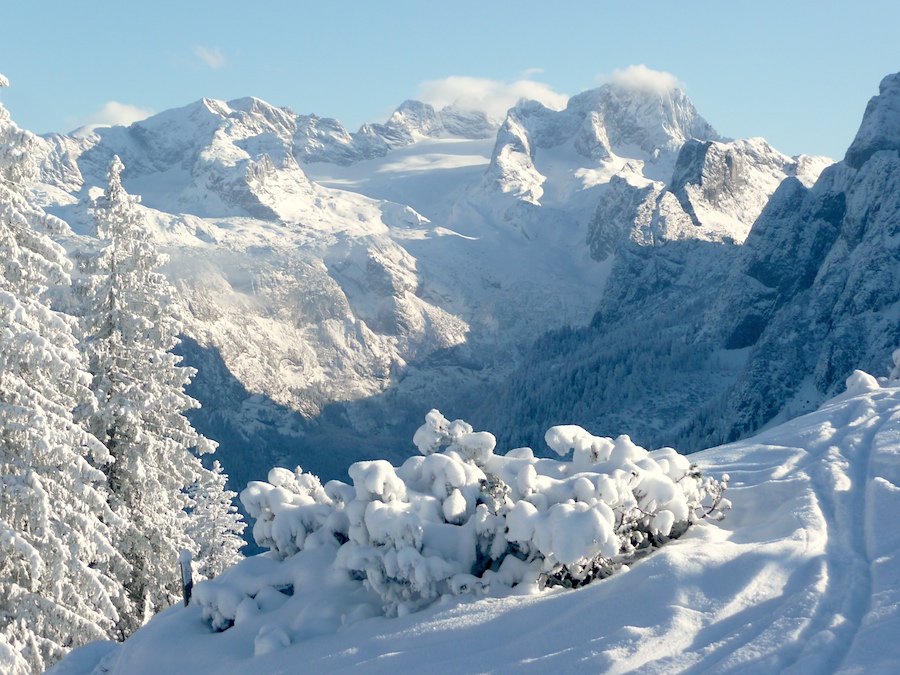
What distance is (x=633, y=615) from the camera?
396 inches

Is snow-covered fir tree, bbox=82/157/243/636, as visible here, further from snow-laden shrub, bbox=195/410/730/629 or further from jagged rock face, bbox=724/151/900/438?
jagged rock face, bbox=724/151/900/438

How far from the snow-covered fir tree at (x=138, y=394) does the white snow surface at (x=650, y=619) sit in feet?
37.4

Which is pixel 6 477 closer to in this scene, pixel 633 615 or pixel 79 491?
pixel 79 491

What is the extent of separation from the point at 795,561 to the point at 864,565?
781mm

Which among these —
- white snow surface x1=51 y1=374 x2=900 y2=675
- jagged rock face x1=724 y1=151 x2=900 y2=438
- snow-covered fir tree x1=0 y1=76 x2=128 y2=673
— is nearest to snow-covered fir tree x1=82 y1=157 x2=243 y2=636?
snow-covered fir tree x1=0 y1=76 x2=128 y2=673

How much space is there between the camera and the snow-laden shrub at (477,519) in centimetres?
1069

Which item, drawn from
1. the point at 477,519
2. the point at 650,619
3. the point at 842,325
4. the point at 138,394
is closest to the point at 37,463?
the point at 138,394

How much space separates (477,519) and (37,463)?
10.5 meters

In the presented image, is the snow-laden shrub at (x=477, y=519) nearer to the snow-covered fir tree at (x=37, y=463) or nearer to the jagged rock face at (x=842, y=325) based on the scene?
the snow-covered fir tree at (x=37, y=463)

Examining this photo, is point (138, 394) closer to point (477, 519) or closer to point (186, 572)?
point (186, 572)

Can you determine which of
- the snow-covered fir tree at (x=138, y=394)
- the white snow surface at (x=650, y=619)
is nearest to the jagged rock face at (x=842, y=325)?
the snow-covered fir tree at (x=138, y=394)

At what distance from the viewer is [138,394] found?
919 inches

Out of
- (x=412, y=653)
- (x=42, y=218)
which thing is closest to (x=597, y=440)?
(x=412, y=653)

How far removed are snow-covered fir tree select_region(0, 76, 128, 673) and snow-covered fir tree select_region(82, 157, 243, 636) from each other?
4340 millimetres
